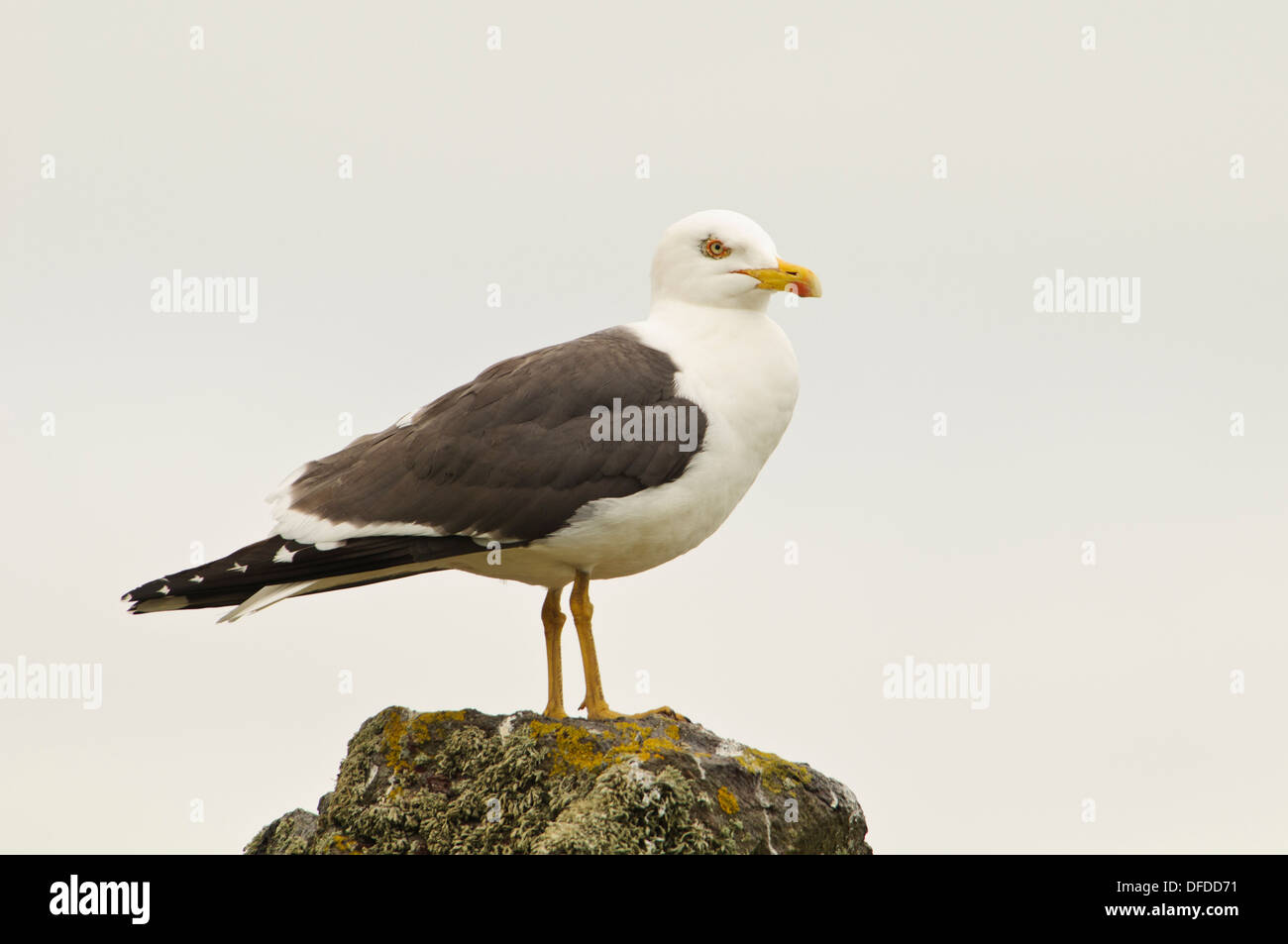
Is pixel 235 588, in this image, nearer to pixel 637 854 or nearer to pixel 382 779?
pixel 382 779

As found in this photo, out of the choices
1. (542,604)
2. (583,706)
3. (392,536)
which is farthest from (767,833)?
(392,536)

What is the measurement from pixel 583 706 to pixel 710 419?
207 centimetres

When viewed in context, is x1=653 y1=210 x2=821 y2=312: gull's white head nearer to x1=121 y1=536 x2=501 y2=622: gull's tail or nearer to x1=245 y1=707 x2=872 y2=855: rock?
x1=121 y1=536 x2=501 y2=622: gull's tail

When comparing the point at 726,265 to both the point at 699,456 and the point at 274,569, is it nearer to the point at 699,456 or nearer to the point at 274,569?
the point at 699,456

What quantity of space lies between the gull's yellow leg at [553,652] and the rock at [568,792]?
32 cm

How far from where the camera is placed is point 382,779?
9555mm

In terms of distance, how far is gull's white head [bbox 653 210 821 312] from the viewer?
10.1 meters

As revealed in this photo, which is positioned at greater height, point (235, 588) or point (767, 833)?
point (235, 588)

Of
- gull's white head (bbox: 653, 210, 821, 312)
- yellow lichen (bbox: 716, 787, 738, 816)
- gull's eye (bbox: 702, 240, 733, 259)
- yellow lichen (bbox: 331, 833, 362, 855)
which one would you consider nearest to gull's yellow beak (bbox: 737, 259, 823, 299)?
gull's white head (bbox: 653, 210, 821, 312)

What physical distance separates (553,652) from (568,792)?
135 centimetres

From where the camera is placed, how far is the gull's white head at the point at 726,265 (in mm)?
10109

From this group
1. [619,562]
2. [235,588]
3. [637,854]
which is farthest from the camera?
[619,562]

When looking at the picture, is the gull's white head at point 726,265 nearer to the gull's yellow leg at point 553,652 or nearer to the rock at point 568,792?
the gull's yellow leg at point 553,652

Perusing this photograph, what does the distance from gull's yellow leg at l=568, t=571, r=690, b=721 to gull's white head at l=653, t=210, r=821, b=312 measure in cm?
210
